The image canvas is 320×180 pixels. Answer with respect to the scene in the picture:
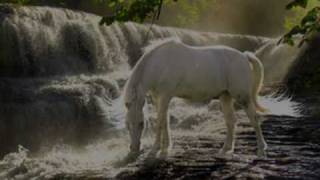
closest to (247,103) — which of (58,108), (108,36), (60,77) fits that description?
(58,108)

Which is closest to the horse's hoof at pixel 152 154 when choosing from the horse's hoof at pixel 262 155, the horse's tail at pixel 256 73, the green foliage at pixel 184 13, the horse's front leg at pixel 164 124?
the horse's front leg at pixel 164 124

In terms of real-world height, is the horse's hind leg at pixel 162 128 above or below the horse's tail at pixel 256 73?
below

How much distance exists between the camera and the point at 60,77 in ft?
74.3

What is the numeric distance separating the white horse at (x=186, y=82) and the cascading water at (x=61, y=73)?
3159mm

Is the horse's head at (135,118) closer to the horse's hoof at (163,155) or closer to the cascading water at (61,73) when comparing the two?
the horse's hoof at (163,155)

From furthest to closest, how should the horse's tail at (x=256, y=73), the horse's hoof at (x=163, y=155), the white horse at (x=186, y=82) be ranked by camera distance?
the horse's tail at (x=256, y=73)
the white horse at (x=186, y=82)
the horse's hoof at (x=163, y=155)

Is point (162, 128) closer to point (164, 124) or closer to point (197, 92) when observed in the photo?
point (164, 124)

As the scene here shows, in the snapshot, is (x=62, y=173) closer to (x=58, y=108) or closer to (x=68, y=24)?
(x=58, y=108)

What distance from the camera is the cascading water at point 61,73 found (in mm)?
18703

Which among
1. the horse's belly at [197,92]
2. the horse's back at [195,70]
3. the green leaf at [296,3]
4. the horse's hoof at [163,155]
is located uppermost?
the horse's back at [195,70]

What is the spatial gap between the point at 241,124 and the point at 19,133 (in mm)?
7604

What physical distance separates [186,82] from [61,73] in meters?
14.6

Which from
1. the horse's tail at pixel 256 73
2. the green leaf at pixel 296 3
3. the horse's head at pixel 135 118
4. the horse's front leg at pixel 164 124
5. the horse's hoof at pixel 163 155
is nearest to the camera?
the green leaf at pixel 296 3

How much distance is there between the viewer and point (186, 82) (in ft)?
31.6
